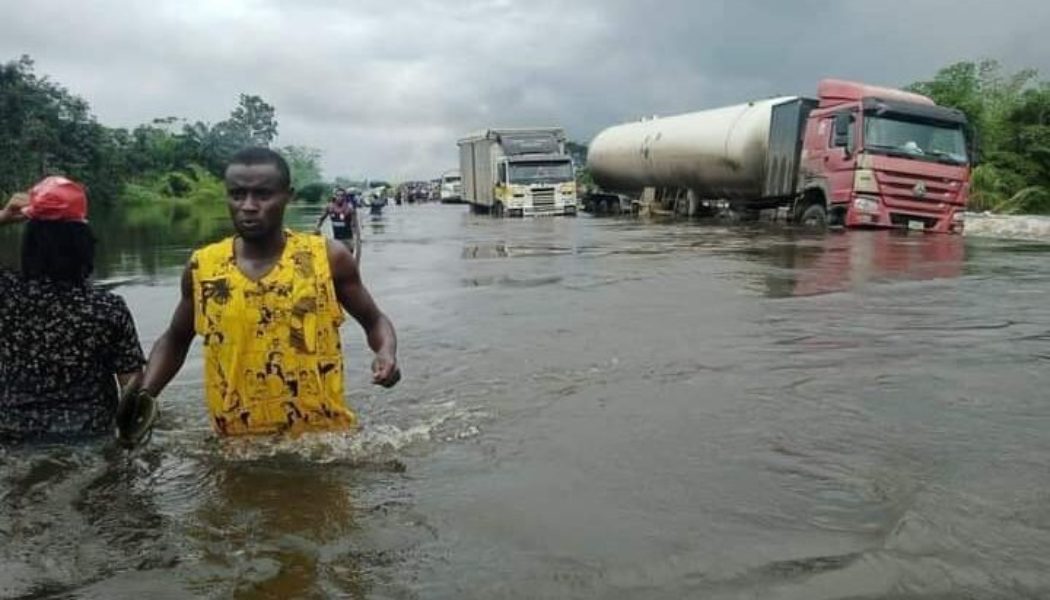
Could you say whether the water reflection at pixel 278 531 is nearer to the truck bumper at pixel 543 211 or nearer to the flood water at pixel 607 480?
the flood water at pixel 607 480

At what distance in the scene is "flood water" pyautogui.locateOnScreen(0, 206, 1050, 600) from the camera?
2.78m

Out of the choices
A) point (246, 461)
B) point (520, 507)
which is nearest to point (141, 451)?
point (246, 461)

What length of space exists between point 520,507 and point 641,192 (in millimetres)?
30713

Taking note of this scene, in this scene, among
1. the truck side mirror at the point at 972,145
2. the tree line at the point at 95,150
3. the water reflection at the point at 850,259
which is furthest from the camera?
the tree line at the point at 95,150

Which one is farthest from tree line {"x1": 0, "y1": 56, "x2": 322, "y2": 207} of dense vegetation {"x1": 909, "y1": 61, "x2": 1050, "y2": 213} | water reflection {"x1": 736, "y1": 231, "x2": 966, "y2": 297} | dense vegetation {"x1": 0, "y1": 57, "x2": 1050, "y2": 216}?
dense vegetation {"x1": 909, "y1": 61, "x2": 1050, "y2": 213}

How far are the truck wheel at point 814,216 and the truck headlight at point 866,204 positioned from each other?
5.61ft

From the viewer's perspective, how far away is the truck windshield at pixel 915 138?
61.3ft

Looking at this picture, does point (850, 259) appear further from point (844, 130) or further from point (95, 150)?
point (95, 150)

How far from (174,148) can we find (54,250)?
90559 mm

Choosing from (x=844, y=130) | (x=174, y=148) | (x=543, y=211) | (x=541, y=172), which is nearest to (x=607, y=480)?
(x=844, y=130)

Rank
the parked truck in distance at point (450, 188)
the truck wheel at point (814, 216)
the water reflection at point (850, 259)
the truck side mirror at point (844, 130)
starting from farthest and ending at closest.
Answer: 1. the parked truck in distance at point (450, 188)
2. the truck wheel at point (814, 216)
3. the truck side mirror at point (844, 130)
4. the water reflection at point (850, 259)

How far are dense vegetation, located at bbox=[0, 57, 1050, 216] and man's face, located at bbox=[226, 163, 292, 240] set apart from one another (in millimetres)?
531

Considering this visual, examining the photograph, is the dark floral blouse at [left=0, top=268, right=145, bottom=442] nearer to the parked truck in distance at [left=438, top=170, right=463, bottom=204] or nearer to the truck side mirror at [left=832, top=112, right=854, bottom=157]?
the truck side mirror at [left=832, top=112, right=854, bottom=157]

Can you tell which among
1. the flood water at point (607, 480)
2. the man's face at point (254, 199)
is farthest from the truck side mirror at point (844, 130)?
the man's face at point (254, 199)
